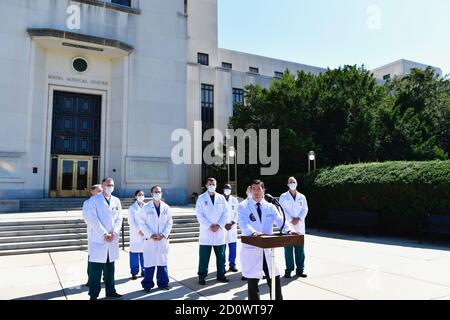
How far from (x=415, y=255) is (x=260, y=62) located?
37.7 metres

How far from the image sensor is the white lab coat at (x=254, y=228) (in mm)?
5230

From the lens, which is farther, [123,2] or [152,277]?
[123,2]

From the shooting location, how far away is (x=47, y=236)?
1220 centimetres

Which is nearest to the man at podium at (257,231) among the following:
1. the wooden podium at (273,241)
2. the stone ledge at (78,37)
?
the wooden podium at (273,241)

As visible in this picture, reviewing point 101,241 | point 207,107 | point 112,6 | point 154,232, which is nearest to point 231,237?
point 154,232

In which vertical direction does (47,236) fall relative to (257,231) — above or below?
below

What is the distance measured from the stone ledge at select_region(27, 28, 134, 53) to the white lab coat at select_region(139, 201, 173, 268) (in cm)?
1846

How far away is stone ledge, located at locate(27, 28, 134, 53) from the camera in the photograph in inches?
848

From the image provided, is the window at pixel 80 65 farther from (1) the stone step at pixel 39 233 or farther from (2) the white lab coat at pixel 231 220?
(2) the white lab coat at pixel 231 220

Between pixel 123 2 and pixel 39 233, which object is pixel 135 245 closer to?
pixel 39 233

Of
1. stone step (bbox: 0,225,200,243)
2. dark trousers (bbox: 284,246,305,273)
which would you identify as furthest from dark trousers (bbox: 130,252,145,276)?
stone step (bbox: 0,225,200,243)

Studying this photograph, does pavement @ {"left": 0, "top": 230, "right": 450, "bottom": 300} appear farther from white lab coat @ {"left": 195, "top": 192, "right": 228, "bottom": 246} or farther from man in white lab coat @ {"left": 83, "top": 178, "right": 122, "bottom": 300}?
white lab coat @ {"left": 195, "top": 192, "right": 228, "bottom": 246}

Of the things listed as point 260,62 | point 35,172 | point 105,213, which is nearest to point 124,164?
point 35,172

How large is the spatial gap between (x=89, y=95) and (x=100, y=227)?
20.3 m
